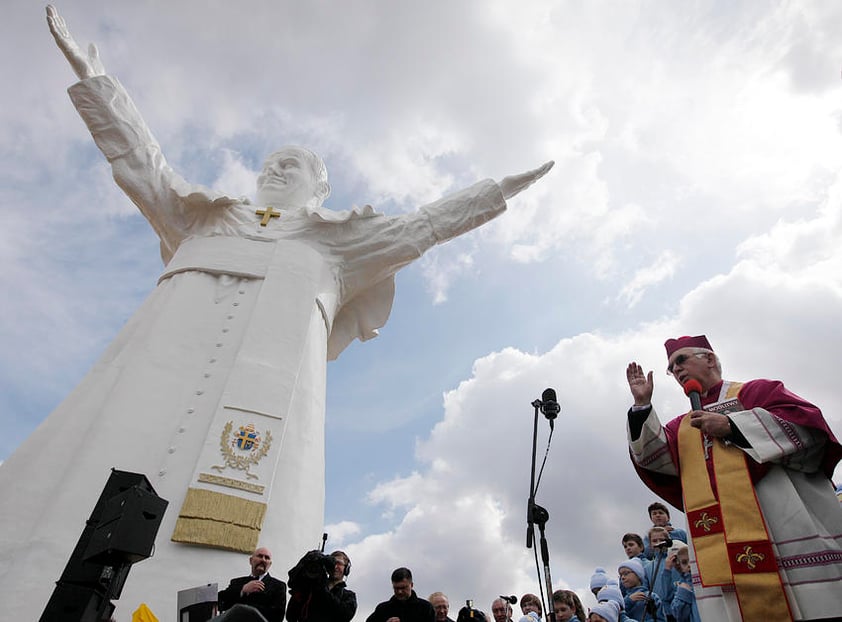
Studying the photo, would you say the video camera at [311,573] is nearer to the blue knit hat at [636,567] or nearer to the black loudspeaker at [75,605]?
the black loudspeaker at [75,605]

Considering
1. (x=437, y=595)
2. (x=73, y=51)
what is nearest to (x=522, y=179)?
(x=437, y=595)

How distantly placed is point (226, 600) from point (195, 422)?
7.10 ft

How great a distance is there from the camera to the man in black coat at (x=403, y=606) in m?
4.83

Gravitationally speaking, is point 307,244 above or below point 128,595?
above

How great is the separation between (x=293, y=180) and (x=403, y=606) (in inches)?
285

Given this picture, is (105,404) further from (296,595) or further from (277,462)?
(296,595)

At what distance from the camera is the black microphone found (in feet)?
19.3

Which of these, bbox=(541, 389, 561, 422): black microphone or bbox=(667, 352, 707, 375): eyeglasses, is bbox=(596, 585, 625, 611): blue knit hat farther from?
bbox=(667, 352, 707, 375): eyeglasses

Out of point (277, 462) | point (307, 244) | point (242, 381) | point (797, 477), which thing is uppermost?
point (307, 244)

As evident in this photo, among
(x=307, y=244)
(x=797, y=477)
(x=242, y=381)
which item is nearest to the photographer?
(x=797, y=477)

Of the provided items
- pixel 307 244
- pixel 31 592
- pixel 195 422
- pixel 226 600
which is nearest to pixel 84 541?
pixel 226 600

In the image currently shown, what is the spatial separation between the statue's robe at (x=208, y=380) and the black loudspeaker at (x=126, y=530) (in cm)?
203

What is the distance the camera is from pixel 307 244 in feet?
28.1

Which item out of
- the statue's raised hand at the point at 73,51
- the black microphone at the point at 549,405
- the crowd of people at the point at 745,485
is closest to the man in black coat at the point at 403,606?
the black microphone at the point at 549,405
